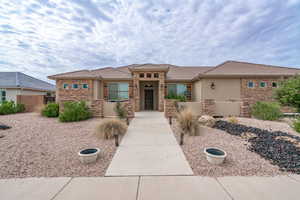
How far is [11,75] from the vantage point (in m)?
16.5

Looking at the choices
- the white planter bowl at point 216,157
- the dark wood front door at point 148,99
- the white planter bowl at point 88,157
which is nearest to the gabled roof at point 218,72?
the dark wood front door at point 148,99

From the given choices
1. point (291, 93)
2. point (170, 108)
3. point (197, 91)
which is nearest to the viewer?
point (291, 93)

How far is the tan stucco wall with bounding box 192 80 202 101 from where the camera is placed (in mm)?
11381

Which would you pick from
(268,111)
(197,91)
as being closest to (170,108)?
(197,91)

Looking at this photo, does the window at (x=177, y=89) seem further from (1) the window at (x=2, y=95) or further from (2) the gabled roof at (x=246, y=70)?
(1) the window at (x=2, y=95)

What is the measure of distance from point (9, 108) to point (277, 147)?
1800 centimetres

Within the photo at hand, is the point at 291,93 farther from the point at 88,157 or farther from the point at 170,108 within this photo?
the point at 88,157

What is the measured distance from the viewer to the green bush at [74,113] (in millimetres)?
7748

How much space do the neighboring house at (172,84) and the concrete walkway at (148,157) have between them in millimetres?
5208

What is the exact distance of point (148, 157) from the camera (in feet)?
12.3

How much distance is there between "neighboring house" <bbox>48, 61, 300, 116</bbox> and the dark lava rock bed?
5918 millimetres

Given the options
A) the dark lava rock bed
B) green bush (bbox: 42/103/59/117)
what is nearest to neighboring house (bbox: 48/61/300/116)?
green bush (bbox: 42/103/59/117)

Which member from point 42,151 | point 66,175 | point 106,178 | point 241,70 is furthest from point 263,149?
point 241,70

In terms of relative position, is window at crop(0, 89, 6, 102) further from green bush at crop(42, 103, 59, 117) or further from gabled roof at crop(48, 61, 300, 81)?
green bush at crop(42, 103, 59, 117)
